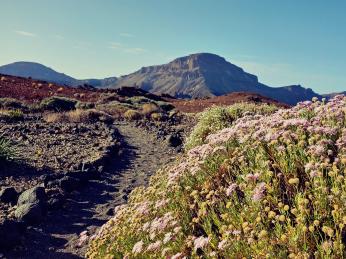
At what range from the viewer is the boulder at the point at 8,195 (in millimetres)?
9727

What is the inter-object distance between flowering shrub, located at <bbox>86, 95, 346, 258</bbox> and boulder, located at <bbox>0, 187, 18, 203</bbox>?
3.26 metres

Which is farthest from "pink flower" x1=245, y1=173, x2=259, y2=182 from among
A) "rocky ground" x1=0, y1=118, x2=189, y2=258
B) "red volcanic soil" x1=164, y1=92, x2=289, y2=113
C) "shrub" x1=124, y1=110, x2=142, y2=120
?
"red volcanic soil" x1=164, y1=92, x2=289, y2=113

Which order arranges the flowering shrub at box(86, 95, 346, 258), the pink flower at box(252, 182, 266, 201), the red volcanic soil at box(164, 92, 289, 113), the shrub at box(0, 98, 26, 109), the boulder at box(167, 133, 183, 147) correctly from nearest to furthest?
the flowering shrub at box(86, 95, 346, 258) < the pink flower at box(252, 182, 266, 201) < the boulder at box(167, 133, 183, 147) < the shrub at box(0, 98, 26, 109) < the red volcanic soil at box(164, 92, 289, 113)

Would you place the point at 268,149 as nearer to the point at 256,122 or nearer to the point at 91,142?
the point at 256,122

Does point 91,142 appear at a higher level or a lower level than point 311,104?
lower

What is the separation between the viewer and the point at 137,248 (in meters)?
5.35

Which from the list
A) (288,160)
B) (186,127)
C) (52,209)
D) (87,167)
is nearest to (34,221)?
(52,209)

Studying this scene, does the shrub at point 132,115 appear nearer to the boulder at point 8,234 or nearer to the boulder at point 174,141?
the boulder at point 174,141

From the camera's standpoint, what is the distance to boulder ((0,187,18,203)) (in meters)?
9.73

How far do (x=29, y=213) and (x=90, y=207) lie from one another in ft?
5.31

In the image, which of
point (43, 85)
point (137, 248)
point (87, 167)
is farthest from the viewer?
point (43, 85)

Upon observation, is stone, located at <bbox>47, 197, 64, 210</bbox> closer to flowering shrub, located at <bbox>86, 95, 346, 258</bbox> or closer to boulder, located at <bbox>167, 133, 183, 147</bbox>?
flowering shrub, located at <bbox>86, 95, 346, 258</bbox>

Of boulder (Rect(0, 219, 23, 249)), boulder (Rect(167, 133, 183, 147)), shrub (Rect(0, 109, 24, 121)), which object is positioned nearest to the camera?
boulder (Rect(0, 219, 23, 249))

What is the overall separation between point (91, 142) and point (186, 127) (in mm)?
6946
